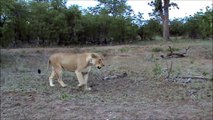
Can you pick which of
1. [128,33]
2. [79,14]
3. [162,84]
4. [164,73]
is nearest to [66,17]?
[79,14]

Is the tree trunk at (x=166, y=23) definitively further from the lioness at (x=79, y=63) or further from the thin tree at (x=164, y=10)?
the lioness at (x=79, y=63)

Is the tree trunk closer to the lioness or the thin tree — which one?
the thin tree

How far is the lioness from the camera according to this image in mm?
8887

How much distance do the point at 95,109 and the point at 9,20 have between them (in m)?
12.6

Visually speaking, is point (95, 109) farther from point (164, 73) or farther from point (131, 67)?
point (131, 67)

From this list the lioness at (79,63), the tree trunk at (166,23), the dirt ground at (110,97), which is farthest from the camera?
the tree trunk at (166,23)

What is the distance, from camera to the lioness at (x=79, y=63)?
889cm

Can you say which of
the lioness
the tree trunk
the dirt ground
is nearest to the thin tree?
the tree trunk

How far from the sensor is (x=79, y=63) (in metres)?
9.14

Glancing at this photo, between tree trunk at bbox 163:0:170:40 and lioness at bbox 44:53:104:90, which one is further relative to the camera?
tree trunk at bbox 163:0:170:40

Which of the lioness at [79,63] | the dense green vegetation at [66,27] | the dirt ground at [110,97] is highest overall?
the dense green vegetation at [66,27]

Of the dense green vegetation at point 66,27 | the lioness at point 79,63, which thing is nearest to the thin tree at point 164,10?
the dense green vegetation at point 66,27

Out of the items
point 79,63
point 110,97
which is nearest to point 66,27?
point 79,63

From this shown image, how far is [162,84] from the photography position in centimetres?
959
